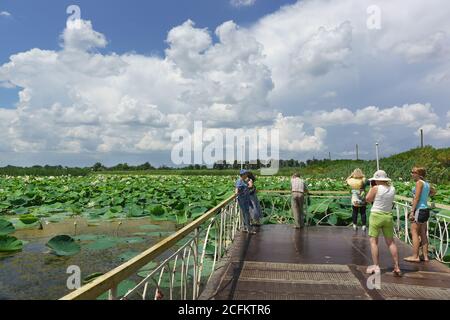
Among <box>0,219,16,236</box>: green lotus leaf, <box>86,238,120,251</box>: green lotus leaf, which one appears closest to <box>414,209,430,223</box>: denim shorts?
<box>86,238,120,251</box>: green lotus leaf

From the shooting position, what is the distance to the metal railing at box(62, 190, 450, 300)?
A: 6.25ft

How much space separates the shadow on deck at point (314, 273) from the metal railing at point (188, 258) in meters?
0.29

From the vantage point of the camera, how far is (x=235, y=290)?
3.72m

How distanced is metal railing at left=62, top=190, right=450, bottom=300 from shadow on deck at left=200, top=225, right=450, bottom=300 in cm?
29

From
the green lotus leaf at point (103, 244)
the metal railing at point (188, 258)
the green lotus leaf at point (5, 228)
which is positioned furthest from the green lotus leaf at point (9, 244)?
the metal railing at point (188, 258)

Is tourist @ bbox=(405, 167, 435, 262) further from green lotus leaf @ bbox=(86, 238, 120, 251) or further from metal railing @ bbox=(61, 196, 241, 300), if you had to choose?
green lotus leaf @ bbox=(86, 238, 120, 251)

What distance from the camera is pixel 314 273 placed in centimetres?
442

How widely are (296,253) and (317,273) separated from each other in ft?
3.79

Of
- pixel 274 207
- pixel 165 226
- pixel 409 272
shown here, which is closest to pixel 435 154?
pixel 274 207

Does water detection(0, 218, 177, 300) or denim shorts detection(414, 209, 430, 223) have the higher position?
denim shorts detection(414, 209, 430, 223)

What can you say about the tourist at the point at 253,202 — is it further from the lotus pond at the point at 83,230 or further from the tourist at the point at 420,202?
the tourist at the point at 420,202

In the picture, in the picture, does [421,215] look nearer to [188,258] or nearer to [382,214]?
[382,214]
